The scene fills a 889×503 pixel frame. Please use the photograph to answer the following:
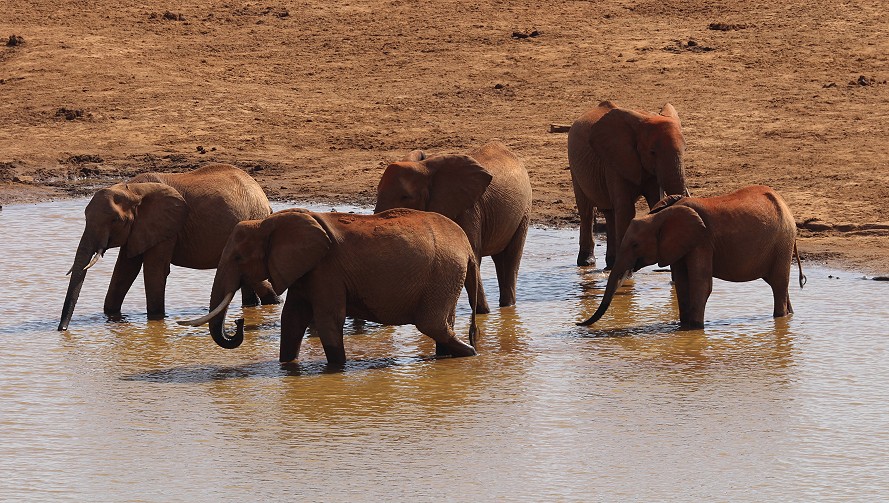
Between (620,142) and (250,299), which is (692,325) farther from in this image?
(250,299)

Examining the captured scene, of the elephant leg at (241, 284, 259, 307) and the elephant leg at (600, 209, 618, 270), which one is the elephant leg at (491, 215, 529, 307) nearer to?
the elephant leg at (600, 209, 618, 270)

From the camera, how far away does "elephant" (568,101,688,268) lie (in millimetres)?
12977

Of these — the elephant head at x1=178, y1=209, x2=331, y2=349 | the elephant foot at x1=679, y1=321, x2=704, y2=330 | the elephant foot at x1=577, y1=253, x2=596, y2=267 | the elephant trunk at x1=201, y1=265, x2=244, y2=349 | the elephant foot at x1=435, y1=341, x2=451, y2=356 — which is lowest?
the elephant foot at x1=577, y1=253, x2=596, y2=267

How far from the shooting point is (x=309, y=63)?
2194cm

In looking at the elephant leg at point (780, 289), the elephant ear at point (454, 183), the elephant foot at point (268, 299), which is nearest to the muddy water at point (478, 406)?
the elephant leg at point (780, 289)

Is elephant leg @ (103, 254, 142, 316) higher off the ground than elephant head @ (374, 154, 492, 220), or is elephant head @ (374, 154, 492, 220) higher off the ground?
elephant head @ (374, 154, 492, 220)

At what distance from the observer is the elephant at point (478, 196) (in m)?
11.2

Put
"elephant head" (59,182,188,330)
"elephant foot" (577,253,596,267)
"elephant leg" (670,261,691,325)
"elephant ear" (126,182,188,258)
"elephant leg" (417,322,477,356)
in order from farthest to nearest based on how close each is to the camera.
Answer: "elephant foot" (577,253,596,267), "elephant ear" (126,182,188,258), "elephant head" (59,182,188,330), "elephant leg" (670,261,691,325), "elephant leg" (417,322,477,356)

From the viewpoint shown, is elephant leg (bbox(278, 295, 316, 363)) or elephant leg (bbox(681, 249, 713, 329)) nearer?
elephant leg (bbox(278, 295, 316, 363))

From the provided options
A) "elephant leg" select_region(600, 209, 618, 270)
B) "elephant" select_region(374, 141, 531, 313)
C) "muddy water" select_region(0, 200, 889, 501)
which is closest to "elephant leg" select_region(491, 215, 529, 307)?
"elephant" select_region(374, 141, 531, 313)

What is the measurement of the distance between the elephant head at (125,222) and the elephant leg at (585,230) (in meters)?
3.93

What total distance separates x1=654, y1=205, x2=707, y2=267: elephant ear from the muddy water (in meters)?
0.56

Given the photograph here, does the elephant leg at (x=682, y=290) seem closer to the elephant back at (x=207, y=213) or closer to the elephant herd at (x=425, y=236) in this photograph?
the elephant herd at (x=425, y=236)

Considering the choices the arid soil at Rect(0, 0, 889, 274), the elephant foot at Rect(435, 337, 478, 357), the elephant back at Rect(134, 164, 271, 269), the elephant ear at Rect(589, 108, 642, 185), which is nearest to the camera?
the elephant foot at Rect(435, 337, 478, 357)
